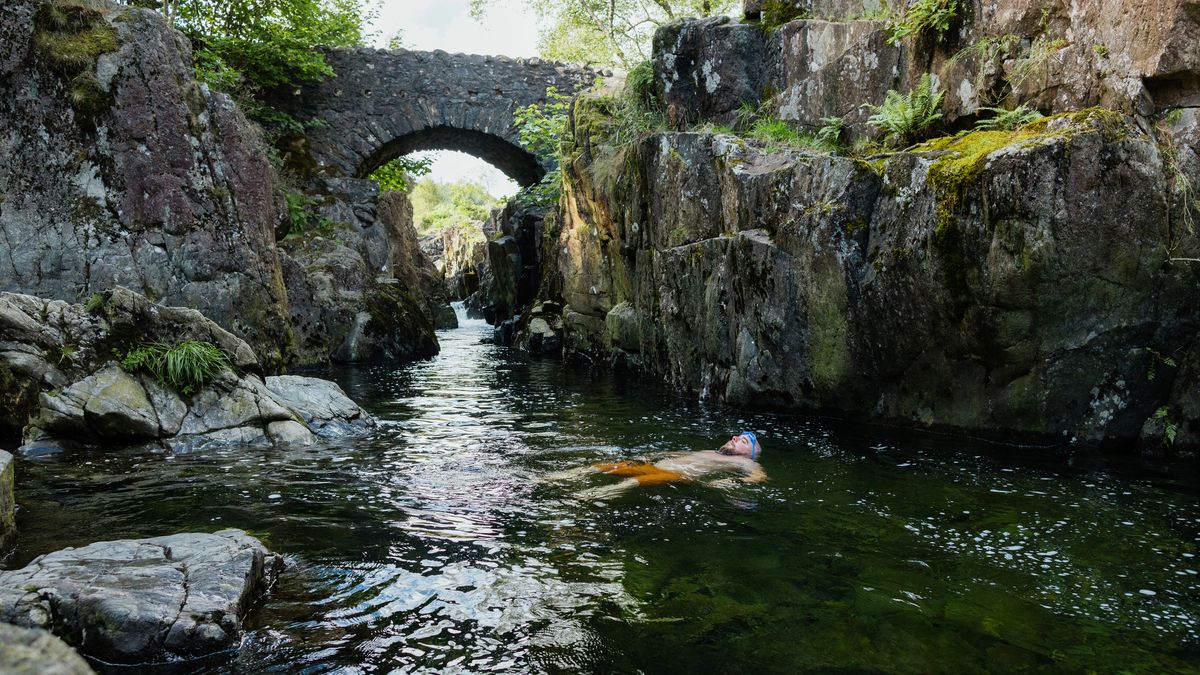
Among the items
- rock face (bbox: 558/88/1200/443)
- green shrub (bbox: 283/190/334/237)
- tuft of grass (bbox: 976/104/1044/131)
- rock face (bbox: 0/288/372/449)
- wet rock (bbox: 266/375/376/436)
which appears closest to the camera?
rock face (bbox: 558/88/1200/443)

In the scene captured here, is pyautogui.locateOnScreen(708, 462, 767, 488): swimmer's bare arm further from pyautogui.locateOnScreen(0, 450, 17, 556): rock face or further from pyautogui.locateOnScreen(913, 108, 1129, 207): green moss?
pyautogui.locateOnScreen(0, 450, 17, 556): rock face

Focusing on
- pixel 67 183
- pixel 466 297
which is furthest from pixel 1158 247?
→ pixel 466 297

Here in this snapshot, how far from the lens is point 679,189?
11672mm

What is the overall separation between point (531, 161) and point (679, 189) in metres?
15.0

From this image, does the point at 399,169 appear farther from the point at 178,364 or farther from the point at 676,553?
the point at 676,553

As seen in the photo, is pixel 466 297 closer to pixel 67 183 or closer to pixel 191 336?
pixel 67 183

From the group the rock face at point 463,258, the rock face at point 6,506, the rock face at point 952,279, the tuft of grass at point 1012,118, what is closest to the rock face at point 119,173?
the rock face at point 952,279

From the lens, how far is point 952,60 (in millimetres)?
8727

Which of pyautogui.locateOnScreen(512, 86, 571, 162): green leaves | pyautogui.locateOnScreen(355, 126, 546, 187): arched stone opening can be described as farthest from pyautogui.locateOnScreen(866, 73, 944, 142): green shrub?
pyautogui.locateOnScreen(355, 126, 546, 187): arched stone opening

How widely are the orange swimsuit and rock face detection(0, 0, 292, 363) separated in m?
9.10

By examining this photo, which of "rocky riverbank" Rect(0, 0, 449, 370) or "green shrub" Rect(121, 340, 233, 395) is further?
"rocky riverbank" Rect(0, 0, 449, 370)

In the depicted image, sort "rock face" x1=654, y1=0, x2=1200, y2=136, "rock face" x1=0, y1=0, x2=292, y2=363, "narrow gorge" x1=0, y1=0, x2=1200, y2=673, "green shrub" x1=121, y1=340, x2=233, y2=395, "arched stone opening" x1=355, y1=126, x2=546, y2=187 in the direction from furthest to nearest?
"arched stone opening" x1=355, y1=126, x2=546, y2=187
"rock face" x1=0, y1=0, x2=292, y2=363
"green shrub" x1=121, y1=340, x2=233, y2=395
"rock face" x1=654, y1=0, x2=1200, y2=136
"narrow gorge" x1=0, y1=0, x2=1200, y2=673

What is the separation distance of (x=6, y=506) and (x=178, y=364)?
149 inches

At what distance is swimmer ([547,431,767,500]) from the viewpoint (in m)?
6.24
